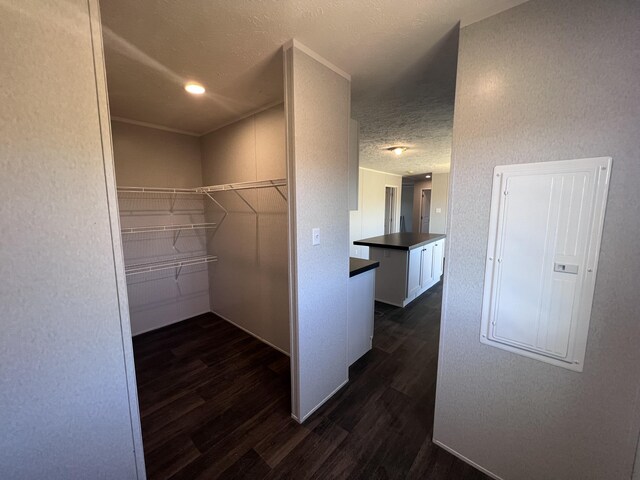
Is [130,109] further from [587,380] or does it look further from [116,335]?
[587,380]

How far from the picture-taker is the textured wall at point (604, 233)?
101 centimetres

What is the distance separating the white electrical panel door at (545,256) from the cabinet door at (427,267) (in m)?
2.80

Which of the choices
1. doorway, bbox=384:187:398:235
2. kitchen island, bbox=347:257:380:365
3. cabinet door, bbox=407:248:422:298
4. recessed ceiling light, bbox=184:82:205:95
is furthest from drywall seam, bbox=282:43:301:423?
doorway, bbox=384:187:398:235

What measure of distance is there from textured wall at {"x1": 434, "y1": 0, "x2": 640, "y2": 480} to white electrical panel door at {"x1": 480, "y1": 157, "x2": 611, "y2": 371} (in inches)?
1.5

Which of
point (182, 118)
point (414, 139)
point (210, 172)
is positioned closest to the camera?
point (182, 118)

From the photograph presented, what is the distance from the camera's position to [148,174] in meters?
2.89

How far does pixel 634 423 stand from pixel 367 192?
5.52m

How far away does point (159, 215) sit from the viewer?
118 inches

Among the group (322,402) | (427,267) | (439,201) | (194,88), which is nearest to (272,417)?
(322,402)

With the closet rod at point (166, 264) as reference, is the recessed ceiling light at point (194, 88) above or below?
above

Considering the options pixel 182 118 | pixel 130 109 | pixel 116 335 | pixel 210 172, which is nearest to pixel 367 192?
pixel 210 172

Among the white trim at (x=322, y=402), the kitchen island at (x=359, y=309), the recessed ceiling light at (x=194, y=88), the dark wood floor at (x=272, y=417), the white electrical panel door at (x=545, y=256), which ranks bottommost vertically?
the dark wood floor at (x=272, y=417)

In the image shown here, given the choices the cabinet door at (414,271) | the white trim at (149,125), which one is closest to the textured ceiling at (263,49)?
the white trim at (149,125)

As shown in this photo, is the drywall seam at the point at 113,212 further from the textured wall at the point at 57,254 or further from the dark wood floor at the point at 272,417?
the dark wood floor at the point at 272,417
